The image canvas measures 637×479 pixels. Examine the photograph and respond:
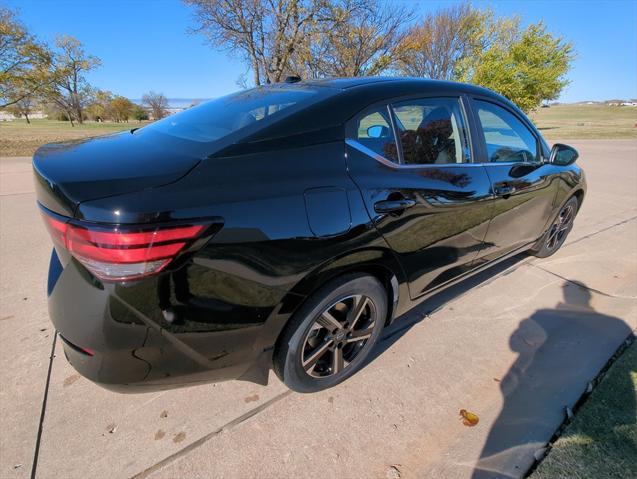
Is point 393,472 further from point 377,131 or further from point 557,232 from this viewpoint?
point 557,232

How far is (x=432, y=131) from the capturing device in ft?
7.57

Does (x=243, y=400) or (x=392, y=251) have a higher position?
(x=392, y=251)

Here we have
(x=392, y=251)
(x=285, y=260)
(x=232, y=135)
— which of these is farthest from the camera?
(x=392, y=251)

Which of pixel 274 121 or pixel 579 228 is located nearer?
pixel 274 121

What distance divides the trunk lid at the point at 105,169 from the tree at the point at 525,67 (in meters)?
28.7

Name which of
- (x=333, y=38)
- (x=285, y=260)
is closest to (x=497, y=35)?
(x=333, y=38)

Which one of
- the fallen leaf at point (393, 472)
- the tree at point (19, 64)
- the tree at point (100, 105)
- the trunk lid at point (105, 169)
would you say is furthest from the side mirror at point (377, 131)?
the tree at point (100, 105)

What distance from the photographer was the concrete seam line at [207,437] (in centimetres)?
164

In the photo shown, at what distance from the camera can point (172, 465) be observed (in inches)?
65.4

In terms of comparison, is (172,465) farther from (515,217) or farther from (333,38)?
(333,38)

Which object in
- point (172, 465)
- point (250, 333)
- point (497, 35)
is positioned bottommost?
point (172, 465)

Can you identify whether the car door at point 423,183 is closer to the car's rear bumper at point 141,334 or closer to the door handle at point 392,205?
the door handle at point 392,205

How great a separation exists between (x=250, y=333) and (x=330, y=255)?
0.51 m

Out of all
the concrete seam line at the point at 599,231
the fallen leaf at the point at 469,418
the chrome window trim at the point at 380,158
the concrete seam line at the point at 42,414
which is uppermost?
the chrome window trim at the point at 380,158
